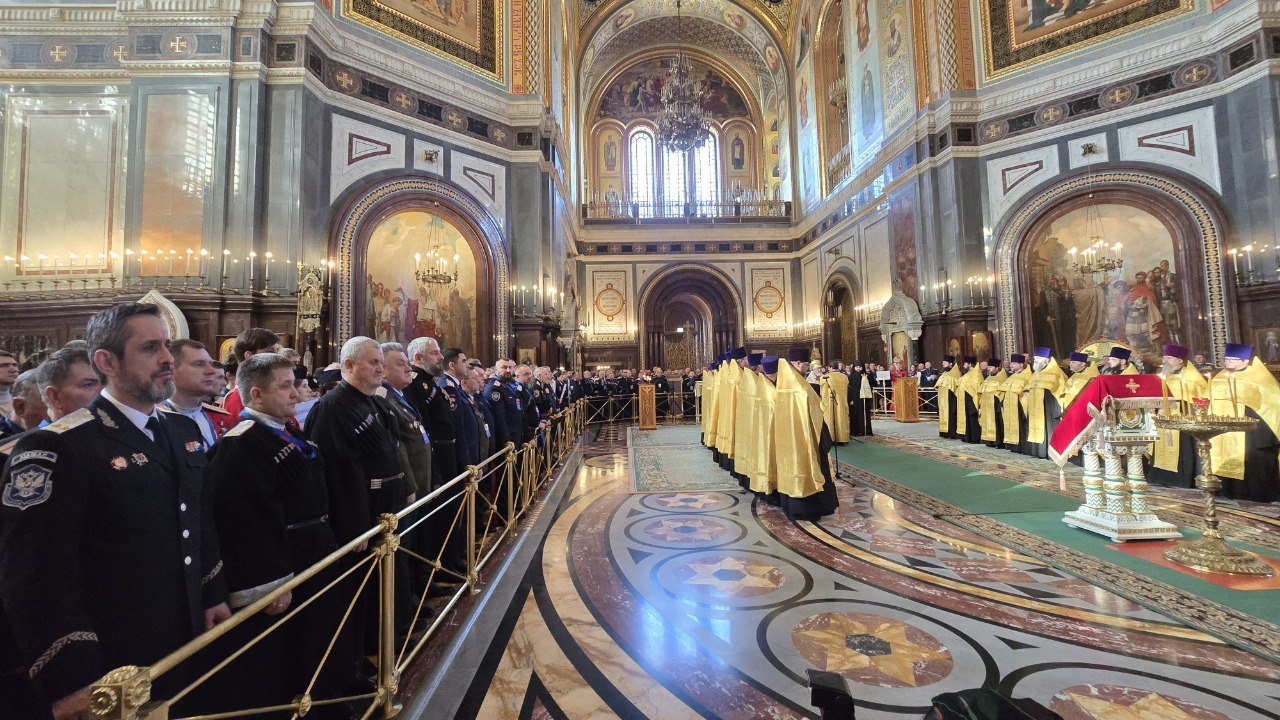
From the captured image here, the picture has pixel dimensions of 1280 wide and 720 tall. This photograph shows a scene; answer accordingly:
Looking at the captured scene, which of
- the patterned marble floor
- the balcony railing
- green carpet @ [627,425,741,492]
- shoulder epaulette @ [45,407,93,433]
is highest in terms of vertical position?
the balcony railing

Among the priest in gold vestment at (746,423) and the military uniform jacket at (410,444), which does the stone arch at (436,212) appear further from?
the military uniform jacket at (410,444)

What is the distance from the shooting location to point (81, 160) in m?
9.09

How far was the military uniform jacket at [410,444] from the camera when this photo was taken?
9.54 feet

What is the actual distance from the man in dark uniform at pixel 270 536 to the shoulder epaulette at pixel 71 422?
51 centimetres

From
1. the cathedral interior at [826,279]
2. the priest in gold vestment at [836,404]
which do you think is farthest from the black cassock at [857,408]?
the cathedral interior at [826,279]

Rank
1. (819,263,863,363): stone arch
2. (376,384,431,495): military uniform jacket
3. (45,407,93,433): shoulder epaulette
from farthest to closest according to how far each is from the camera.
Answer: (819,263,863,363): stone arch → (376,384,431,495): military uniform jacket → (45,407,93,433): shoulder epaulette

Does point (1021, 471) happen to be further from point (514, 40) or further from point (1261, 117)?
point (514, 40)

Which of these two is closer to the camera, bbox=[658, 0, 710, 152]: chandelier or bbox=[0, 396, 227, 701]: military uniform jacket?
bbox=[0, 396, 227, 701]: military uniform jacket

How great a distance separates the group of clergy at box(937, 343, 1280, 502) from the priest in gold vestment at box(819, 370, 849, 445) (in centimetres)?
223

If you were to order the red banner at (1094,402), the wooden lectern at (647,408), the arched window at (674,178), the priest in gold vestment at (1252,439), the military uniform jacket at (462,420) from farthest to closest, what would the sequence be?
1. the arched window at (674,178)
2. the wooden lectern at (647,408)
3. the priest in gold vestment at (1252,439)
4. the red banner at (1094,402)
5. the military uniform jacket at (462,420)

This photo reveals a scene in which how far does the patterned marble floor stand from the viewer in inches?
88.7

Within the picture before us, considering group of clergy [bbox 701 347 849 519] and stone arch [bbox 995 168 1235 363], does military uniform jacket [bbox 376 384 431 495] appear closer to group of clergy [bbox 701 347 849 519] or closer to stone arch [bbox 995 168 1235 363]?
group of clergy [bbox 701 347 849 519]

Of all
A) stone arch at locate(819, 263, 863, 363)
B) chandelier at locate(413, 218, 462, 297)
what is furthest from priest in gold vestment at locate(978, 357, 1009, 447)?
chandelier at locate(413, 218, 462, 297)

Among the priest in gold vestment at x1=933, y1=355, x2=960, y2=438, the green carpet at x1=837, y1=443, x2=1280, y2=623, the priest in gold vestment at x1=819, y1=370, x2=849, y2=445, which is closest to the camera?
the green carpet at x1=837, y1=443, x2=1280, y2=623
